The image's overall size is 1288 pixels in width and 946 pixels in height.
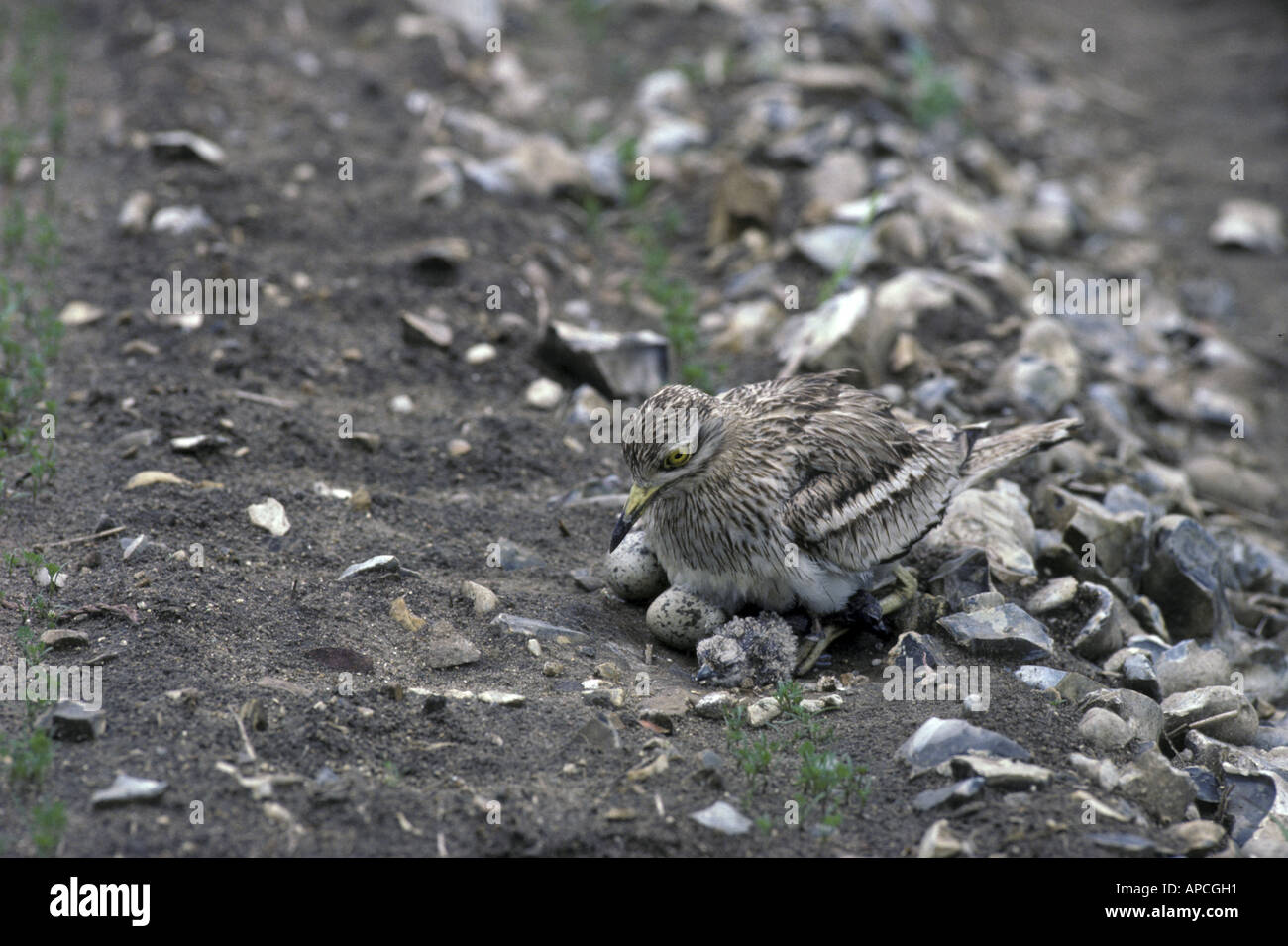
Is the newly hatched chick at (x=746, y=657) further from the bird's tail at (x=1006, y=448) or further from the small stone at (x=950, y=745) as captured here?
the bird's tail at (x=1006, y=448)

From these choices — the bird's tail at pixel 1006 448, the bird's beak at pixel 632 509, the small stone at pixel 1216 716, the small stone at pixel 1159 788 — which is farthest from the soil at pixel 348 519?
the bird's tail at pixel 1006 448

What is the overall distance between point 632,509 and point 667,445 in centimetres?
32

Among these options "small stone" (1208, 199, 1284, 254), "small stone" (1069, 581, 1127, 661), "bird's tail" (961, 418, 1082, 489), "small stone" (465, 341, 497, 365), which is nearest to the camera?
"small stone" (1069, 581, 1127, 661)

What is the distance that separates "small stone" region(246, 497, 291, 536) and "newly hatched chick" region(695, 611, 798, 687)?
78.4 inches

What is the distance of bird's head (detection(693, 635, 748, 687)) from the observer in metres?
4.95

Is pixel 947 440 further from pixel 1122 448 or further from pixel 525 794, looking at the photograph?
pixel 525 794

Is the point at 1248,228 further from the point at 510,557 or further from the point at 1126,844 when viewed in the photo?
the point at 1126,844

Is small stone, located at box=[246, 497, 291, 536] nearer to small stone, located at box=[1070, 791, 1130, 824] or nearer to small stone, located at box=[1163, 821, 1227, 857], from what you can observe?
small stone, located at box=[1070, 791, 1130, 824]

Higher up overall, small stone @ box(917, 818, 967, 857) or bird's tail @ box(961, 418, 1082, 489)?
bird's tail @ box(961, 418, 1082, 489)

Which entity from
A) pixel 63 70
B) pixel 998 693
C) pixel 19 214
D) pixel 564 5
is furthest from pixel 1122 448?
pixel 63 70

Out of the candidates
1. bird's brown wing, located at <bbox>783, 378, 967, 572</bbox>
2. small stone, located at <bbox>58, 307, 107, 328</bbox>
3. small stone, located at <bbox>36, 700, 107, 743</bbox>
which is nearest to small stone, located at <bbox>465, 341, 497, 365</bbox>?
small stone, located at <bbox>58, 307, 107, 328</bbox>

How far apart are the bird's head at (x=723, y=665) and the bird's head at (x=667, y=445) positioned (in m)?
0.61

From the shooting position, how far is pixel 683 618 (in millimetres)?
5203

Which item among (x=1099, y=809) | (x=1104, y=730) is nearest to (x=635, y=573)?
(x=1104, y=730)
